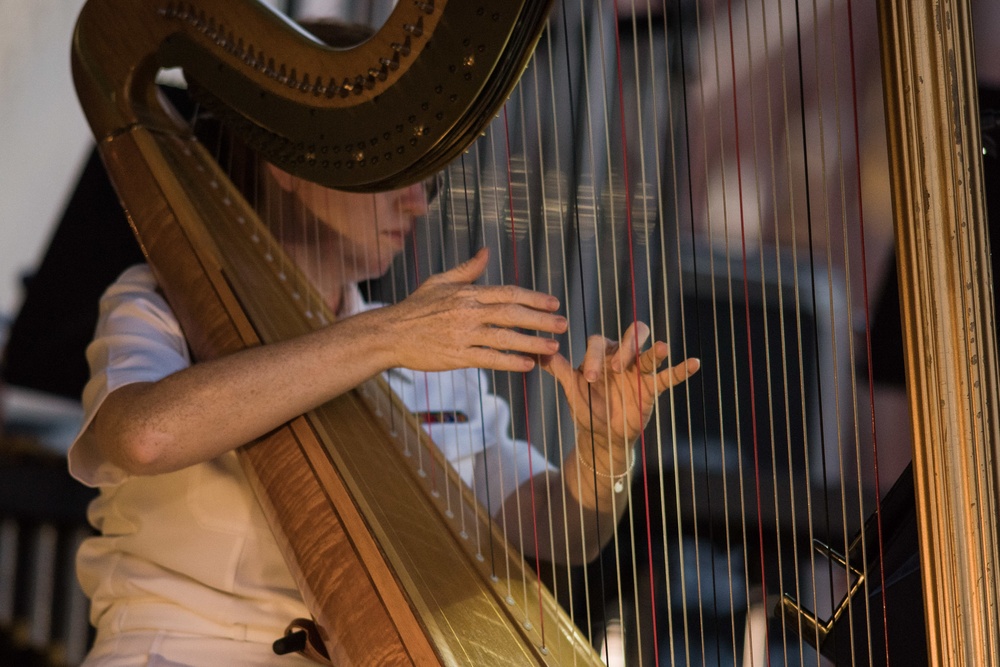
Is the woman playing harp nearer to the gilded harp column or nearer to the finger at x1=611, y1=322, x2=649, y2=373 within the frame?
the finger at x1=611, y1=322, x2=649, y2=373

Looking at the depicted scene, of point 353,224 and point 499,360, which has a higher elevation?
point 353,224

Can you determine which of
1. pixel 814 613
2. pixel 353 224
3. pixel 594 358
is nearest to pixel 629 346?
pixel 594 358

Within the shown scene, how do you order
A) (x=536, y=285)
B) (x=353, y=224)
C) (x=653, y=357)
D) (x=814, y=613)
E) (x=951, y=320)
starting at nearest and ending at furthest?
(x=951, y=320)
(x=814, y=613)
(x=653, y=357)
(x=536, y=285)
(x=353, y=224)

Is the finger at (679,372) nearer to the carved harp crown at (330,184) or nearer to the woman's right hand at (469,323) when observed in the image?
the woman's right hand at (469,323)

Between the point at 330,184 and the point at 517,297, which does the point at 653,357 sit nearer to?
the point at 517,297

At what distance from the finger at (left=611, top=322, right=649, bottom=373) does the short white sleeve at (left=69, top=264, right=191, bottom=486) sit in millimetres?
480

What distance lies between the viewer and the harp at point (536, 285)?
0.56m

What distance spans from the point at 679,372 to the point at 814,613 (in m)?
0.22

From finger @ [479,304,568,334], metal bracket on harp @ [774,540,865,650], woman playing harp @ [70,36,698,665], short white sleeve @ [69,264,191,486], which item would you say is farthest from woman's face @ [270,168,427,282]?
metal bracket on harp @ [774,540,865,650]

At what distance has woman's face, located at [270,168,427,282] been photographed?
1.19m

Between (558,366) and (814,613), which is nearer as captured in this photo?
(814,613)

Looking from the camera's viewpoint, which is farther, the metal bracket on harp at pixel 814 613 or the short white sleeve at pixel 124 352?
the short white sleeve at pixel 124 352

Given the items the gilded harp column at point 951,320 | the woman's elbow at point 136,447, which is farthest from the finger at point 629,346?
the woman's elbow at point 136,447

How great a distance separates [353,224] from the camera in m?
1.21
